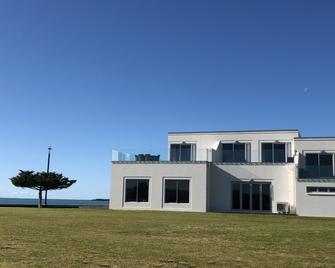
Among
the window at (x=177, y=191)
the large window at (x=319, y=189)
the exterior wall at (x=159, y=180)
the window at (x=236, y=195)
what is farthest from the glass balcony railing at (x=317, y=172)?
the window at (x=177, y=191)

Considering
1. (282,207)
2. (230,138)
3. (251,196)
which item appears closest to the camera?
(282,207)

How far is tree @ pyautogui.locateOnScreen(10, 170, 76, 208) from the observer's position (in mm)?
50906

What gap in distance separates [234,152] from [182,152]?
467 centimetres

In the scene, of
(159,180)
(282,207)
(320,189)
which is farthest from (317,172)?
(159,180)

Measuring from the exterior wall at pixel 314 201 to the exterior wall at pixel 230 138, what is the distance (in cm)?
546

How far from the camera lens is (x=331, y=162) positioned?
39219 mm

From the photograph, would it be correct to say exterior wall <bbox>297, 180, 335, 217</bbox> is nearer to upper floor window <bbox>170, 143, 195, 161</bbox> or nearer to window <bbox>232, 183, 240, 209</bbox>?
window <bbox>232, 183, 240, 209</bbox>

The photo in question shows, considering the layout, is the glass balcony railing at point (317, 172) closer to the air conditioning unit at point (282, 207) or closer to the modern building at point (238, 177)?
the modern building at point (238, 177)

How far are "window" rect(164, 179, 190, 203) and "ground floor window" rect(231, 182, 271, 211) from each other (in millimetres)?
3577

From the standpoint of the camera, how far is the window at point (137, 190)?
41031mm

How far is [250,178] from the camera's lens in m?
39.4

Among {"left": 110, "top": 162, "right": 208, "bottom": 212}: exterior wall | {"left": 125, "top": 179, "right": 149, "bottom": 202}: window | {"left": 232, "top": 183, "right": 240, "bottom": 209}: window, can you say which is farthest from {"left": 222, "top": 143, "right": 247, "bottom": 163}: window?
{"left": 125, "top": 179, "right": 149, "bottom": 202}: window

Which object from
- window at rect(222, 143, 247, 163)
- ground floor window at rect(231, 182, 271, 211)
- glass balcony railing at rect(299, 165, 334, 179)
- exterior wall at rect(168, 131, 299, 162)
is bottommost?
ground floor window at rect(231, 182, 271, 211)

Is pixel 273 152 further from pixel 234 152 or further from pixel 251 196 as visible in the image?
pixel 251 196
